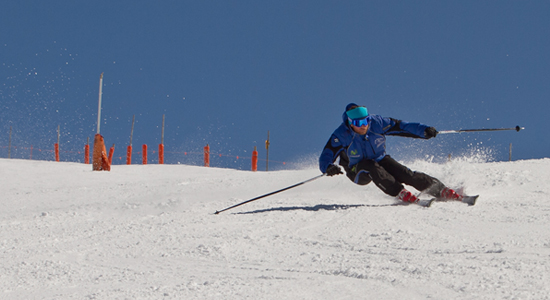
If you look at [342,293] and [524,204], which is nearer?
[342,293]

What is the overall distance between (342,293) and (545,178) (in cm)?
620

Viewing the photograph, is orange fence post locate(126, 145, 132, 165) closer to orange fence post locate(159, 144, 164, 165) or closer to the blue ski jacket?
orange fence post locate(159, 144, 164, 165)

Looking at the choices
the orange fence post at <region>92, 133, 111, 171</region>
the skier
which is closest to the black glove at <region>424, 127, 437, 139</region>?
the skier

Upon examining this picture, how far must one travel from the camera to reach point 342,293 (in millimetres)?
2387

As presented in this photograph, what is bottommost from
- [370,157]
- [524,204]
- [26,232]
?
[26,232]

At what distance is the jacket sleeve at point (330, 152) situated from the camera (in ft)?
19.2

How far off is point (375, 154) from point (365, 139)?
0.85 feet

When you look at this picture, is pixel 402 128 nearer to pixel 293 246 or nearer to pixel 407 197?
pixel 407 197

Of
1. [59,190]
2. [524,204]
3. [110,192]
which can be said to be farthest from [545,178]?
[59,190]

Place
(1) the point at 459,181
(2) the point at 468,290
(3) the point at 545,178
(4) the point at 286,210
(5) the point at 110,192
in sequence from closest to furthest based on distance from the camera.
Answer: (2) the point at 468,290, (4) the point at 286,210, (1) the point at 459,181, (3) the point at 545,178, (5) the point at 110,192

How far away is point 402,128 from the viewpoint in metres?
5.98

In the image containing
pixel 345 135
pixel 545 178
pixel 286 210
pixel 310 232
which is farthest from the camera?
pixel 545 178

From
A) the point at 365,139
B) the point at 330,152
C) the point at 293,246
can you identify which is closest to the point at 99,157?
the point at 330,152

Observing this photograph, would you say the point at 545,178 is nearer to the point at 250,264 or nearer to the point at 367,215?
the point at 367,215
